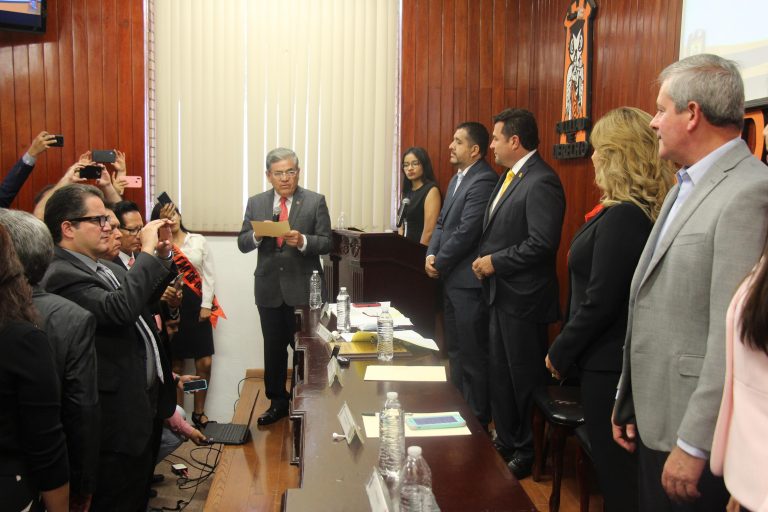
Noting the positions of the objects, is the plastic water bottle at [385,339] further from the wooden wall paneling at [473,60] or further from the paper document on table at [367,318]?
the wooden wall paneling at [473,60]

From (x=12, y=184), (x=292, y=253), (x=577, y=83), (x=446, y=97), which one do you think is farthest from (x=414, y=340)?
(x=446, y=97)

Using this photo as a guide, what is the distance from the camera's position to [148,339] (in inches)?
92.1

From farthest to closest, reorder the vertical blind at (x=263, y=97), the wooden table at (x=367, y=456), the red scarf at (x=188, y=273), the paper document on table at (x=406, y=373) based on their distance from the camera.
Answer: the vertical blind at (x=263, y=97) → the red scarf at (x=188, y=273) → the paper document on table at (x=406, y=373) → the wooden table at (x=367, y=456)

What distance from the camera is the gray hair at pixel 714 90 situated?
1.54m

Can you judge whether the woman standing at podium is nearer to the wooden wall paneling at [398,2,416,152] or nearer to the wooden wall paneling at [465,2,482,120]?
the wooden wall paneling at [398,2,416,152]

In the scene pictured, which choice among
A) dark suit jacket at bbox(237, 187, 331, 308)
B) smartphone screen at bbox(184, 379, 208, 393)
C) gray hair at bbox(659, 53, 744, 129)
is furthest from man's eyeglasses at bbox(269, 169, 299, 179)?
gray hair at bbox(659, 53, 744, 129)

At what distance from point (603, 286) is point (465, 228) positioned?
1.57 m

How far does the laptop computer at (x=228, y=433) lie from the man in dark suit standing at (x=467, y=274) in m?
1.27

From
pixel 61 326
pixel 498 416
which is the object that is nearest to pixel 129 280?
pixel 61 326

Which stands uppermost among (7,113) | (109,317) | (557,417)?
(7,113)

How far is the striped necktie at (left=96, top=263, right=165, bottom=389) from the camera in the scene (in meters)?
2.23

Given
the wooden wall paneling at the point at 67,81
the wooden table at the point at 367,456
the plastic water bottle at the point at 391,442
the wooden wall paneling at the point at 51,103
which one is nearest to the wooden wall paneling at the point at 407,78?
the wooden wall paneling at the point at 67,81

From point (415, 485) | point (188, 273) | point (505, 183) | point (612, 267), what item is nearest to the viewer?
point (415, 485)

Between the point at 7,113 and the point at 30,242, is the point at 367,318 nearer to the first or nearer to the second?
the point at 30,242
